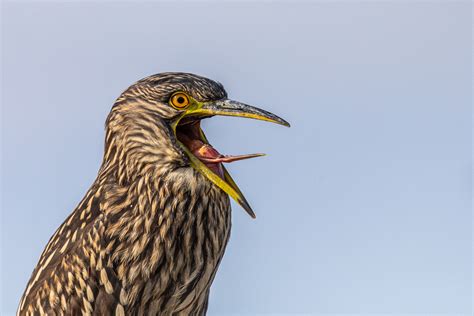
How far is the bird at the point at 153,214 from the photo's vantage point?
17.8 feet

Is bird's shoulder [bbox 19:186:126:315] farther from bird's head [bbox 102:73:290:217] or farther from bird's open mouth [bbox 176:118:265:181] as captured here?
bird's open mouth [bbox 176:118:265:181]

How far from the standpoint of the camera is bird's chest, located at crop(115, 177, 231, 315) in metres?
5.41

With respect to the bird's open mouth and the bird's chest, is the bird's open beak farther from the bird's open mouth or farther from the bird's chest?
the bird's chest

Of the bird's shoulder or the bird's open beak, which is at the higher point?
the bird's open beak

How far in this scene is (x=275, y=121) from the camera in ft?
18.0

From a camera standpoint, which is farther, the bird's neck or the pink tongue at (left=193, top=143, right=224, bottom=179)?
the pink tongue at (left=193, top=143, right=224, bottom=179)

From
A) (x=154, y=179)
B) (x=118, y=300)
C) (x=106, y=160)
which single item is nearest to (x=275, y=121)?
(x=154, y=179)

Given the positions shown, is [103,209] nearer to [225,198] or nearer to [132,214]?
[132,214]

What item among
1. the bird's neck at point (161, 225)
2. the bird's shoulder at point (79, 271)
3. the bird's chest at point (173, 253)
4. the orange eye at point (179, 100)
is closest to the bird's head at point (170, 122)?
the orange eye at point (179, 100)

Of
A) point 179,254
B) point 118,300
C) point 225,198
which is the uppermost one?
point 225,198

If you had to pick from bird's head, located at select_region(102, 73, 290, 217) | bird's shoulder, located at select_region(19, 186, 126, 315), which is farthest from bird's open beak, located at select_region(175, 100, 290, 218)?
bird's shoulder, located at select_region(19, 186, 126, 315)

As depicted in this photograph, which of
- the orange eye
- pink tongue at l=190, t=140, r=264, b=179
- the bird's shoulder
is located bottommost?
the bird's shoulder

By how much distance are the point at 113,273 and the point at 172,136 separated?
106 cm

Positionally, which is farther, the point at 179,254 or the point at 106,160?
the point at 106,160
